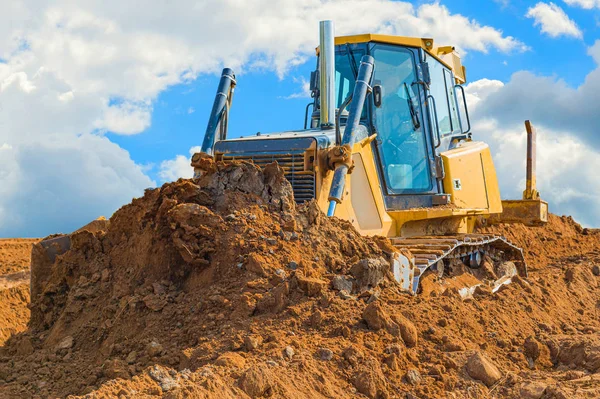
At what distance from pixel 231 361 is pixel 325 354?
59 cm

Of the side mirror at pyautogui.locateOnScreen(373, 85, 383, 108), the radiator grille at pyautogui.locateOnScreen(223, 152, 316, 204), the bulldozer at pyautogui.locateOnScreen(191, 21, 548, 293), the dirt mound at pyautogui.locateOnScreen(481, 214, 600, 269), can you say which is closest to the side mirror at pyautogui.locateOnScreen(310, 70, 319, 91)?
the bulldozer at pyautogui.locateOnScreen(191, 21, 548, 293)

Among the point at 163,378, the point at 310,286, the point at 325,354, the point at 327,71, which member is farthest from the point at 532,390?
the point at 327,71

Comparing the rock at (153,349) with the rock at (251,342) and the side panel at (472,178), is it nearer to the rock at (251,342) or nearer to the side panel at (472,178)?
the rock at (251,342)

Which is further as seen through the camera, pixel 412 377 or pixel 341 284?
pixel 341 284

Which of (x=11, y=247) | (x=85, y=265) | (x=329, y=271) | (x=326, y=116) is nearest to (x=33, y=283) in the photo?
(x=85, y=265)

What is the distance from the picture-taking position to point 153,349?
4.65 meters

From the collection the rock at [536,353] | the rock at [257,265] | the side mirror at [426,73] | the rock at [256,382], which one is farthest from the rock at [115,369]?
the side mirror at [426,73]

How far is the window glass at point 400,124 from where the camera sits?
801cm

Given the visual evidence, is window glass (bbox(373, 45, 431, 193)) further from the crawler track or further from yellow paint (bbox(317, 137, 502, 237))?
the crawler track

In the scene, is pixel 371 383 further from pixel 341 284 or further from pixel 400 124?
pixel 400 124

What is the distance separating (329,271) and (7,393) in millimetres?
2368

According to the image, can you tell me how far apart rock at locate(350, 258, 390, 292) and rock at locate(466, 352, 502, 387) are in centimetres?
95

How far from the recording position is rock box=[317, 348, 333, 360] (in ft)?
14.4

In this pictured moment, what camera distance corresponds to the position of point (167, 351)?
468 centimetres
